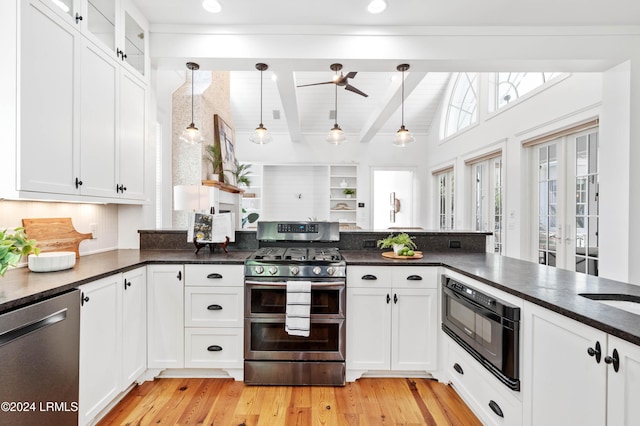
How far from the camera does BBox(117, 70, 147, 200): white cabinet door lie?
7.67 ft

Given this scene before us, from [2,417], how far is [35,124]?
131cm

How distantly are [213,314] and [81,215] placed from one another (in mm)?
1278

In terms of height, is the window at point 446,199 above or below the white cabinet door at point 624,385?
above

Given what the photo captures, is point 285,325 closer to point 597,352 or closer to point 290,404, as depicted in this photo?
point 290,404

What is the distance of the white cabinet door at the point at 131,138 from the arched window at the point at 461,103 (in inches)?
186

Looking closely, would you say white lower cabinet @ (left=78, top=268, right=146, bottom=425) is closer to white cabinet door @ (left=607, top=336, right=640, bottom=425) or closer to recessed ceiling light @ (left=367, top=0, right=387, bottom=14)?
white cabinet door @ (left=607, top=336, right=640, bottom=425)

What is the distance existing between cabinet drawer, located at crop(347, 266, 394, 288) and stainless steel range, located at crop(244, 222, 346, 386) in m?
0.08

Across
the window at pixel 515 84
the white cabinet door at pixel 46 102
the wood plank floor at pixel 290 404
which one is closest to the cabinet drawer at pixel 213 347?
the wood plank floor at pixel 290 404

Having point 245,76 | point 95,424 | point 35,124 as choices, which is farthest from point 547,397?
point 245,76

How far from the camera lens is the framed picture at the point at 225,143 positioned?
16.0 feet

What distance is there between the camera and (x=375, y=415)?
197cm

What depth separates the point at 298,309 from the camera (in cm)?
218

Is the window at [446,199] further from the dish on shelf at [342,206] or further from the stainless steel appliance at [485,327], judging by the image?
the stainless steel appliance at [485,327]

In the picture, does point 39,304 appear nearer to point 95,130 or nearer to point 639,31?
point 95,130
